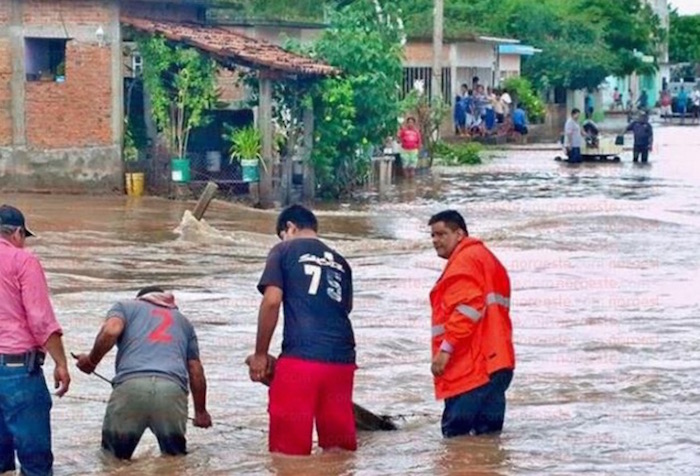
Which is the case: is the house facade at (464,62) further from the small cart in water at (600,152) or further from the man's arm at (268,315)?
the man's arm at (268,315)

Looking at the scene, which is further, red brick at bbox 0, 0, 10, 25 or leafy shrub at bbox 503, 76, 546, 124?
leafy shrub at bbox 503, 76, 546, 124

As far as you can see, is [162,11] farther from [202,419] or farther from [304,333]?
[304,333]

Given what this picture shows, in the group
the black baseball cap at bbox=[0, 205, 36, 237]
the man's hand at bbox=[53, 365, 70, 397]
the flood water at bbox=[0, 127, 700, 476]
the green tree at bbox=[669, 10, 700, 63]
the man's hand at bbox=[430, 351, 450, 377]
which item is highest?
the green tree at bbox=[669, 10, 700, 63]

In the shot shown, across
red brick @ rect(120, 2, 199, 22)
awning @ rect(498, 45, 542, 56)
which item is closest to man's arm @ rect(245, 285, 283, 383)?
red brick @ rect(120, 2, 199, 22)

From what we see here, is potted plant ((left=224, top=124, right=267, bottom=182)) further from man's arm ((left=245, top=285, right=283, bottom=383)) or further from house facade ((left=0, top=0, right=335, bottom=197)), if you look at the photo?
man's arm ((left=245, top=285, right=283, bottom=383))

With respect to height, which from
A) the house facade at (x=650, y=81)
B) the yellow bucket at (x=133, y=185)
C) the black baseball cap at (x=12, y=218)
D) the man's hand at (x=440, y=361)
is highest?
the house facade at (x=650, y=81)

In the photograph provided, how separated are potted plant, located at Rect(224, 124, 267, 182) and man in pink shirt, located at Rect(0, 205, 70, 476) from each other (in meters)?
19.2

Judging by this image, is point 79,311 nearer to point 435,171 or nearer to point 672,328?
point 672,328

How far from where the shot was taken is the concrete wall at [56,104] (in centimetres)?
2802

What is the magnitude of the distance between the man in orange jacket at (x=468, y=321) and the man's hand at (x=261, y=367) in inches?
41.2

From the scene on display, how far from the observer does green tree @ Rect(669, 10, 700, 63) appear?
116625 mm

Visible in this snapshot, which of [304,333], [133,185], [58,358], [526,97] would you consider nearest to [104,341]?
[58,358]

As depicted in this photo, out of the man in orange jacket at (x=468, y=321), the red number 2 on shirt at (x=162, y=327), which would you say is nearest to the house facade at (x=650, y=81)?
the man in orange jacket at (x=468, y=321)

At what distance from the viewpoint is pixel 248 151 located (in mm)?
28469
